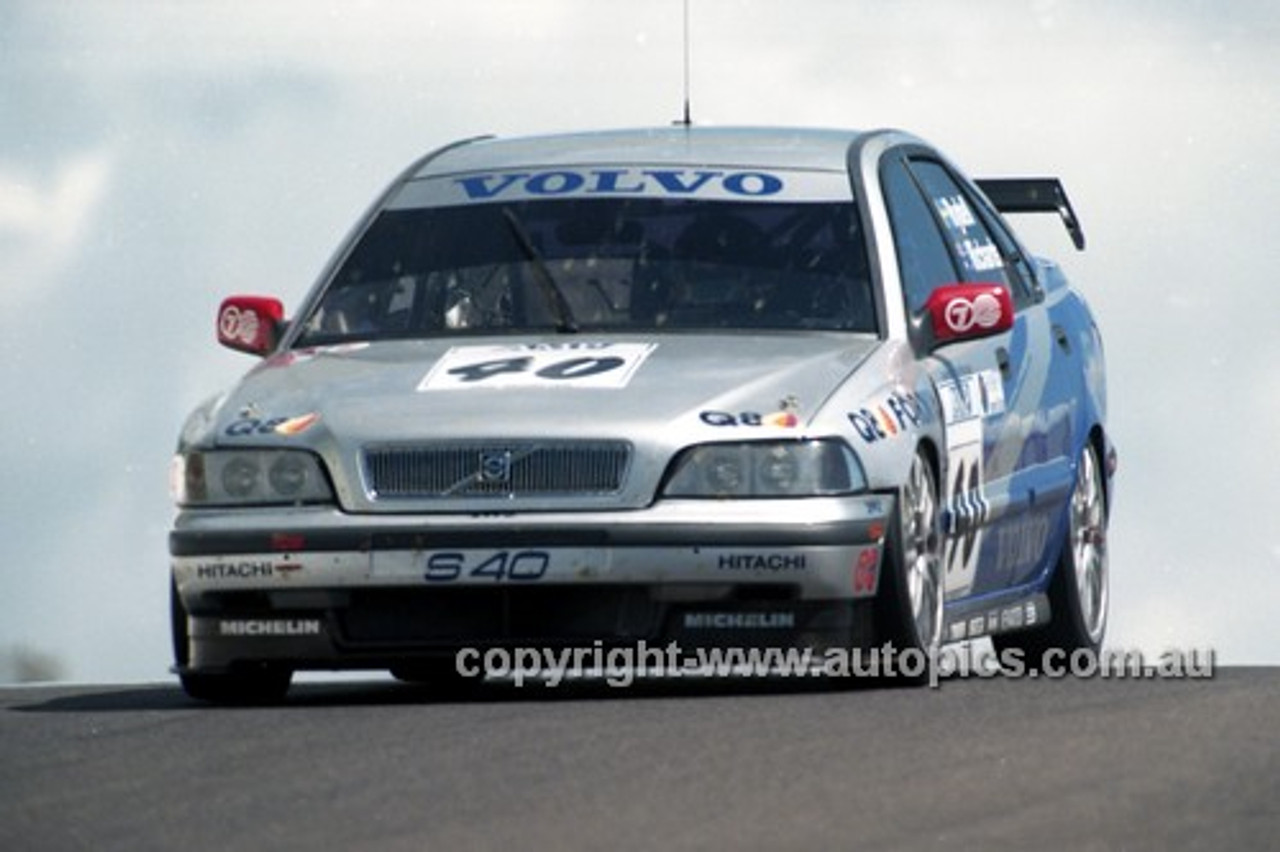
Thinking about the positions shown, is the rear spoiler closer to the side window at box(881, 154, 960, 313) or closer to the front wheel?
the side window at box(881, 154, 960, 313)

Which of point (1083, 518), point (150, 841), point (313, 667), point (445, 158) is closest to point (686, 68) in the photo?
point (445, 158)

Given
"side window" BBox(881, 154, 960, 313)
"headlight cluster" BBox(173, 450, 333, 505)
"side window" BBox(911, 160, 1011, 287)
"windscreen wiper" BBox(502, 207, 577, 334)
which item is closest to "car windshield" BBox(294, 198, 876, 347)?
"windscreen wiper" BBox(502, 207, 577, 334)

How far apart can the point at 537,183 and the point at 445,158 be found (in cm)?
59

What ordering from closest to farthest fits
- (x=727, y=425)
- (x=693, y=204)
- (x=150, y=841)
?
(x=150, y=841), (x=727, y=425), (x=693, y=204)

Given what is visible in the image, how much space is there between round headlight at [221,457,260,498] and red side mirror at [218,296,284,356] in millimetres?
1167

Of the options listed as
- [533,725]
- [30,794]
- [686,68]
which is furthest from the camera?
[686,68]

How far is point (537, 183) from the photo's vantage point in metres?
12.2

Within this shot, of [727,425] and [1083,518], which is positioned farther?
[1083,518]

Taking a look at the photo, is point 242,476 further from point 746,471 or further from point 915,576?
point 915,576

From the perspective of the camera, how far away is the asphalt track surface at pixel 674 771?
732cm

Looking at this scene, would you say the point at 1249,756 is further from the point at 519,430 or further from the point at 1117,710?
the point at 519,430

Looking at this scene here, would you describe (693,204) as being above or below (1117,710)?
above

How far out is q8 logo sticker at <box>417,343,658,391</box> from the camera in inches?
430

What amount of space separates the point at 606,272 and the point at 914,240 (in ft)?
3.21
